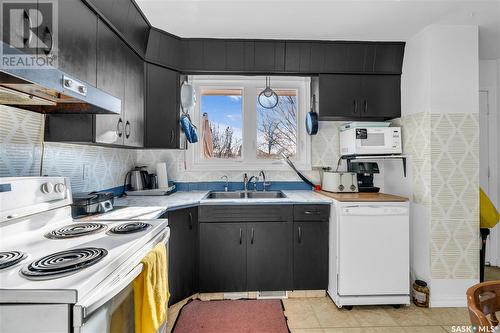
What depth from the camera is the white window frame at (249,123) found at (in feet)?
9.37

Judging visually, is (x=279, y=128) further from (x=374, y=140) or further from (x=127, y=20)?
(x=127, y=20)

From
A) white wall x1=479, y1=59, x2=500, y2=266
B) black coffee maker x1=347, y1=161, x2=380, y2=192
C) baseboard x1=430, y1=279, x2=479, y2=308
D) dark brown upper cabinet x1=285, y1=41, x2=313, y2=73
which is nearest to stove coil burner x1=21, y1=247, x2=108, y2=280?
dark brown upper cabinet x1=285, y1=41, x2=313, y2=73

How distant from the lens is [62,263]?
2.90 feet

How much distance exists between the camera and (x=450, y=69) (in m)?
2.20

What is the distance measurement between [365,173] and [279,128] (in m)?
1.08

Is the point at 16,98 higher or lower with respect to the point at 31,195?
higher

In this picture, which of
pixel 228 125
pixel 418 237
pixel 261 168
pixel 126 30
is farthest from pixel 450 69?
pixel 126 30

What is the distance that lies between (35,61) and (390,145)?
2.70 meters

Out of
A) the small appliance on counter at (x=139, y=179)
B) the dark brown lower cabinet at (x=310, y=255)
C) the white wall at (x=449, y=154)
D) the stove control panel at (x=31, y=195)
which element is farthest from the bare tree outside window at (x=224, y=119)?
the white wall at (x=449, y=154)

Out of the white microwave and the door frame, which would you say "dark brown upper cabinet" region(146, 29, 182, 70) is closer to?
the white microwave

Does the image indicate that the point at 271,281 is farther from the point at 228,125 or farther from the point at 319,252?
the point at 228,125

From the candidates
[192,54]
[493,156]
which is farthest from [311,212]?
[493,156]

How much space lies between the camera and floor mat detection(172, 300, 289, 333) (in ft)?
6.14

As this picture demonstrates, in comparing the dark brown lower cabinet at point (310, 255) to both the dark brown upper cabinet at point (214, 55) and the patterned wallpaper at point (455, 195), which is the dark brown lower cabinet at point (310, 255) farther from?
the dark brown upper cabinet at point (214, 55)
